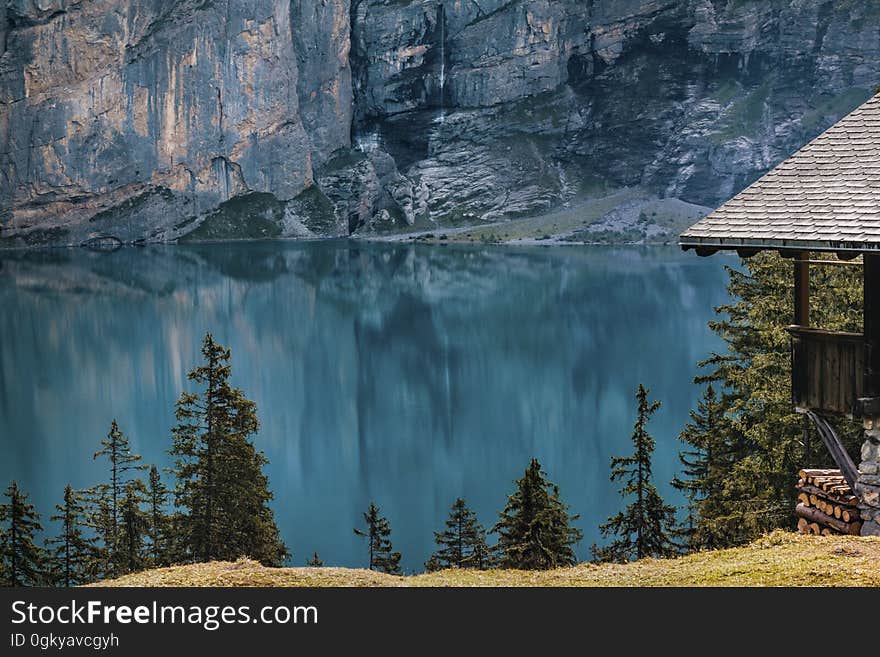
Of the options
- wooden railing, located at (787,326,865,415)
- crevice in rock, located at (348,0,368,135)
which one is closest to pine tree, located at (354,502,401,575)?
wooden railing, located at (787,326,865,415)

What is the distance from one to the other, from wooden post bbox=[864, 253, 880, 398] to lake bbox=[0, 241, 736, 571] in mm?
18228

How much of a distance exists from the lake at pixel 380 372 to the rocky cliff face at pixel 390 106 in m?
42.6

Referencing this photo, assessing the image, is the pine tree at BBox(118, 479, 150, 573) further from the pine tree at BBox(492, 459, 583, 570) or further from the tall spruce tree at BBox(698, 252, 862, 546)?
the tall spruce tree at BBox(698, 252, 862, 546)

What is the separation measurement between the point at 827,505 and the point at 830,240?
3.70 m

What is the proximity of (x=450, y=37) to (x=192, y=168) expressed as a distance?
3895cm

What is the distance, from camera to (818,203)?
1484 centimetres

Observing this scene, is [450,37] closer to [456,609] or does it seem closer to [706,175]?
[706,175]

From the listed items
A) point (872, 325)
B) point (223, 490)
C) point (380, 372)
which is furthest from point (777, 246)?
point (380, 372)

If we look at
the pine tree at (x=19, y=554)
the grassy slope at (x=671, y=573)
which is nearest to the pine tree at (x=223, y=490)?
Result: the pine tree at (x=19, y=554)

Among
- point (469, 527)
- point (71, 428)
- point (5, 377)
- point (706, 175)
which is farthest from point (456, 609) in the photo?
point (706, 175)

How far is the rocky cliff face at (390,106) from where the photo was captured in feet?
526

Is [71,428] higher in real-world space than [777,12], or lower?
lower

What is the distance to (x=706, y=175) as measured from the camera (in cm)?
16012

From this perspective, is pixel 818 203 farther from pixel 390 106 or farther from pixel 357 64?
pixel 357 64
